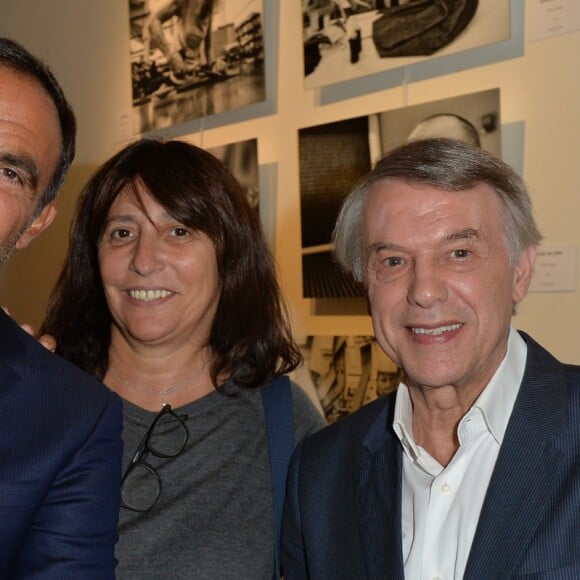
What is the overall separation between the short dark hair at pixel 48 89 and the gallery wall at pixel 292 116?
1.32m

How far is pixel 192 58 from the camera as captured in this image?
11.7ft

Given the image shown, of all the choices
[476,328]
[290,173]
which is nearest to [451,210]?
A: [476,328]

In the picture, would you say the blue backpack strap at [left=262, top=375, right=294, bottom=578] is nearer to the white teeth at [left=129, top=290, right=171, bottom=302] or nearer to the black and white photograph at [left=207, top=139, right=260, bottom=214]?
the white teeth at [left=129, top=290, right=171, bottom=302]

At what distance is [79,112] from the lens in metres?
4.30

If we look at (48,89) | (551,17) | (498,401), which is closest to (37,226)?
(48,89)

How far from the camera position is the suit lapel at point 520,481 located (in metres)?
1.51

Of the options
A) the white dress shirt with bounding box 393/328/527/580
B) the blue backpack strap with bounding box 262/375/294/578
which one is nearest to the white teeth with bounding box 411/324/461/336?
the white dress shirt with bounding box 393/328/527/580

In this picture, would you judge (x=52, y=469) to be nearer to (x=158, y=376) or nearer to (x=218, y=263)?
(x=158, y=376)

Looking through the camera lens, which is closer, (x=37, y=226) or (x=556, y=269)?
(x=37, y=226)

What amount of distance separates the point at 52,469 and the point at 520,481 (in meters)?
0.83

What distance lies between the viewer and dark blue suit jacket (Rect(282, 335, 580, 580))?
1.49m

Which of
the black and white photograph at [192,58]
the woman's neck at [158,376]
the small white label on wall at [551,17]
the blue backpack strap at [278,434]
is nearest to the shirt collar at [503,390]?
the blue backpack strap at [278,434]

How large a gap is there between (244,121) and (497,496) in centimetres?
217

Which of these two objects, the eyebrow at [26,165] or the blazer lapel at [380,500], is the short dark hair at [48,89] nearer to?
the eyebrow at [26,165]
